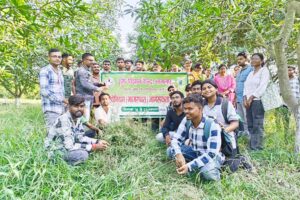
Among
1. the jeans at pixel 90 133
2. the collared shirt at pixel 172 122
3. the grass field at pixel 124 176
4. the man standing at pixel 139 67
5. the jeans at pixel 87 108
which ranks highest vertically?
the man standing at pixel 139 67

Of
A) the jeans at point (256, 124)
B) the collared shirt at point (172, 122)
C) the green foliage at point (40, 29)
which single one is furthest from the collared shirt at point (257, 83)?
the green foliage at point (40, 29)

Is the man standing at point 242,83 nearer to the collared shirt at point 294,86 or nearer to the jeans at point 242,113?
the jeans at point 242,113

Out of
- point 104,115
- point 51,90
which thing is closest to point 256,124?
point 104,115

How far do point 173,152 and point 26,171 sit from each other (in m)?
1.74

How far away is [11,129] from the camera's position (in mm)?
4855

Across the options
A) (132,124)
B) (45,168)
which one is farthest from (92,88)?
(45,168)

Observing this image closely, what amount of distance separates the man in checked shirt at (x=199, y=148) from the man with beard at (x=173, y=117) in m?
1.04

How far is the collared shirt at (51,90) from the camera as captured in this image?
4.62 meters

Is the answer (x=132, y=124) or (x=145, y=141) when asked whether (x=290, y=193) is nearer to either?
(x=145, y=141)

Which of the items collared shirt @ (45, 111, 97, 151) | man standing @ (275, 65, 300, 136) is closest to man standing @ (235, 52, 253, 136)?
man standing @ (275, 65, 300, 136)

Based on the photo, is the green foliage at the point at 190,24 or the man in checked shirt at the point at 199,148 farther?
the green foliage at the point at 190,24

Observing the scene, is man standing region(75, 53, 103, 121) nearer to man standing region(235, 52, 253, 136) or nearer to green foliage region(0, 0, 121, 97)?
green foliage region(0, 0, 121, 97)

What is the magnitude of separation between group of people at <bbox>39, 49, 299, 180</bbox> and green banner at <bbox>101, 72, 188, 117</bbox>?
8.7 inches

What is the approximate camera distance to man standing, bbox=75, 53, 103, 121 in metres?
5.50
